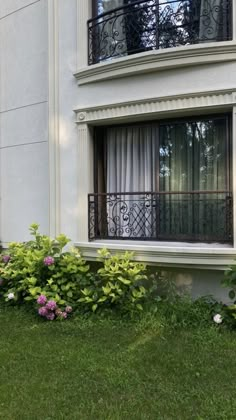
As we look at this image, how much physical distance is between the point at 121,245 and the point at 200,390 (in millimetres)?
2676

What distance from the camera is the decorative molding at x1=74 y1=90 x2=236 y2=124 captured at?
5559 mm

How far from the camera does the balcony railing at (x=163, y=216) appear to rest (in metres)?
5.82

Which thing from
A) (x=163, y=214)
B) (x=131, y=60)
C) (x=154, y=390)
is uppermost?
(x=131, y=60)

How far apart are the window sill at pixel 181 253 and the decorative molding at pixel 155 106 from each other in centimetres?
189

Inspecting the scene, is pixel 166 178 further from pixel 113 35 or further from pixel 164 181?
pixel 113 35

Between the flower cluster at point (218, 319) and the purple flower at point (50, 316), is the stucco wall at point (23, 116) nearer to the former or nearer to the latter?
the purple flower at point (50, 316)

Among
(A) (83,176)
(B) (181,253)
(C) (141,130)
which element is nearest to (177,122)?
(C) (141,130)

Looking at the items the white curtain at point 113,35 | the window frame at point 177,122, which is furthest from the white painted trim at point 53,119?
the white curtain at point 113,35

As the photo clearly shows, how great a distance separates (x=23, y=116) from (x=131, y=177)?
2729mm

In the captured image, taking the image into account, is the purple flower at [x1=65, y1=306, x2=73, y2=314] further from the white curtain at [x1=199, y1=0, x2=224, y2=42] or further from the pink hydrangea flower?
the white curtain at [x1=199, y1=0, x2=224, y2=42]

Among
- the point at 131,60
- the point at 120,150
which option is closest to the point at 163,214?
the point at 120,150

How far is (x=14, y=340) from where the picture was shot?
5121 millimetres

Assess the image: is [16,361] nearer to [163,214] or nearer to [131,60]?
[163,214]

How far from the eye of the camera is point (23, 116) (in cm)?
792
